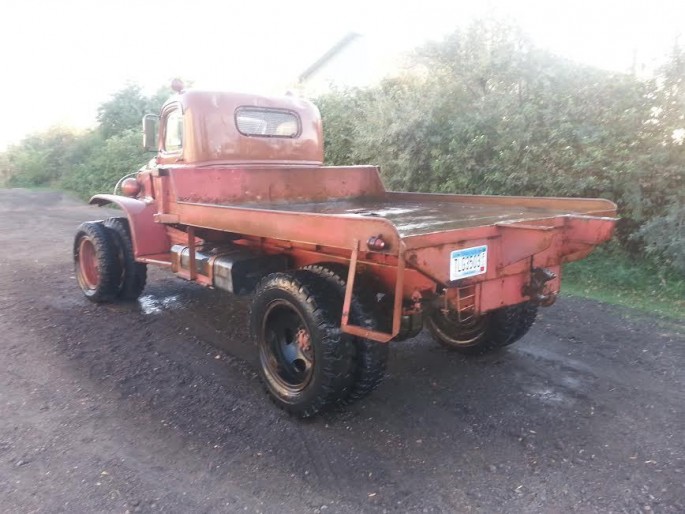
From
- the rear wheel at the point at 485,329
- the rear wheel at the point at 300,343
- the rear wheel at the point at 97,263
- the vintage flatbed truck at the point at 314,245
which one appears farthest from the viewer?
the rear wheel at the point at 97,263

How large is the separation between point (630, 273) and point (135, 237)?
5.56m

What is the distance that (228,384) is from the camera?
3.98 metres

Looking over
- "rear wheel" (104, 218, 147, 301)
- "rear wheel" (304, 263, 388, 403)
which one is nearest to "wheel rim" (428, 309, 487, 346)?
"rear wheel" (304, 263, 388, 403)

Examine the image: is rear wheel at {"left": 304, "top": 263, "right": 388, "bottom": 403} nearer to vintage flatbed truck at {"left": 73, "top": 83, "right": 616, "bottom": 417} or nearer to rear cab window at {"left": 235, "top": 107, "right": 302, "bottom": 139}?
vintage flatbed truck at {"left": 73, "top": 83, "right": 616, "bottom": 417}

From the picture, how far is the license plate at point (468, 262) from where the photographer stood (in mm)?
2994

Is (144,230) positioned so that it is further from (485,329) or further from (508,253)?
(508,253)

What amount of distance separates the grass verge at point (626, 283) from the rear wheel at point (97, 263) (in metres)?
5.06

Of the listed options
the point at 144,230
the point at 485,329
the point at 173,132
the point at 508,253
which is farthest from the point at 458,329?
the point at 173,132

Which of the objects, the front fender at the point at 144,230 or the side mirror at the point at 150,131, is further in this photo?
the side mirror at the point at 150,131

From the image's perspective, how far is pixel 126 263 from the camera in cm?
590

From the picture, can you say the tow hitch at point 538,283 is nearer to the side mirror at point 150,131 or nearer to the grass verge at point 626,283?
the grass verge at point 626,283

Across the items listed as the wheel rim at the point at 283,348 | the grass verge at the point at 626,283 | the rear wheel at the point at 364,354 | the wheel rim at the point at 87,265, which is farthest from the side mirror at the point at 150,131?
the grass verge at the point at 626,283

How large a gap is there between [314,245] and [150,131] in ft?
10.3

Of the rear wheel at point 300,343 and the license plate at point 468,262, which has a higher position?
the license plate at point 468,262
